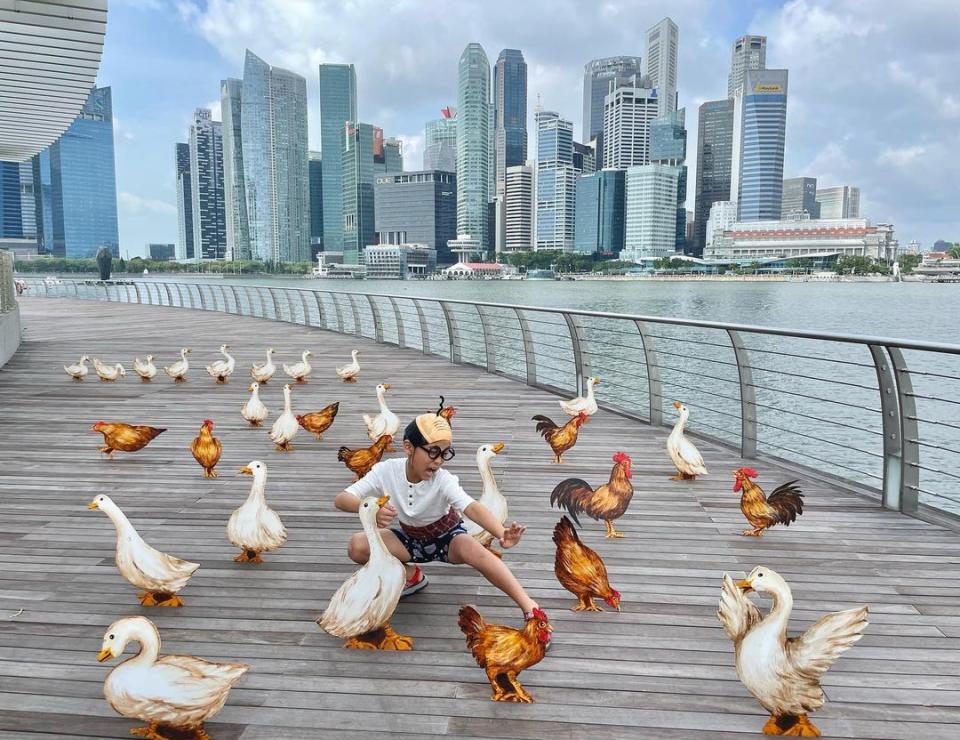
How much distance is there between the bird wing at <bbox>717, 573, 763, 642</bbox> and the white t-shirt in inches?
41.5

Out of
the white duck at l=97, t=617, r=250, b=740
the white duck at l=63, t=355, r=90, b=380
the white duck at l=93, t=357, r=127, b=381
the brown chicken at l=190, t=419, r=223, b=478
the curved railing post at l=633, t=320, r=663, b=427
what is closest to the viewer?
the white duck at l=97, t=617, r=250, b=740

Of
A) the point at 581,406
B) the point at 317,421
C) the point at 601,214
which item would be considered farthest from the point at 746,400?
the point at 601,214

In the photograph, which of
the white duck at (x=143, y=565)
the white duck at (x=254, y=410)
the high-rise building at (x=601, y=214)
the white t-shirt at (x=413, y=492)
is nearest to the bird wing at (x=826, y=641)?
the white t-shirt at (x=413, y=492)

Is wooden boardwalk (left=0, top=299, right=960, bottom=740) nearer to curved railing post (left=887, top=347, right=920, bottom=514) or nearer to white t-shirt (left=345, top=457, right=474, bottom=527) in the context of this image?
curved railing post (left=887, top=347, right=920, bottom=514)

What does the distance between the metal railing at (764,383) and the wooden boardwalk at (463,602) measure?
1.91ft

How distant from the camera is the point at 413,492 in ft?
9.82

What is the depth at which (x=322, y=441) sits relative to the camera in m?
6.59

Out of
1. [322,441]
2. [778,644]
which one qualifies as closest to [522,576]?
[778,644]

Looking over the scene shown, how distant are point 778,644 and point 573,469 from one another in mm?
3328

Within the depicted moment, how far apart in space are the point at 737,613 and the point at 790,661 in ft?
0.71

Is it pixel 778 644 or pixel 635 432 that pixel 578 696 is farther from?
pixel 635 432

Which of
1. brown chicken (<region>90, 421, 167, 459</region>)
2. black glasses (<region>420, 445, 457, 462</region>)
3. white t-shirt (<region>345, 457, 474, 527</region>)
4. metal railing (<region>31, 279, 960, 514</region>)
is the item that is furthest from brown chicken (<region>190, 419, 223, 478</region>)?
metal railing (<region>31, 279, 960, 514</region>)

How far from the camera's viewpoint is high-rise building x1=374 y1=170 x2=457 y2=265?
599ft

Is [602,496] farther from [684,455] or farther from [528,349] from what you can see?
[528,349]
